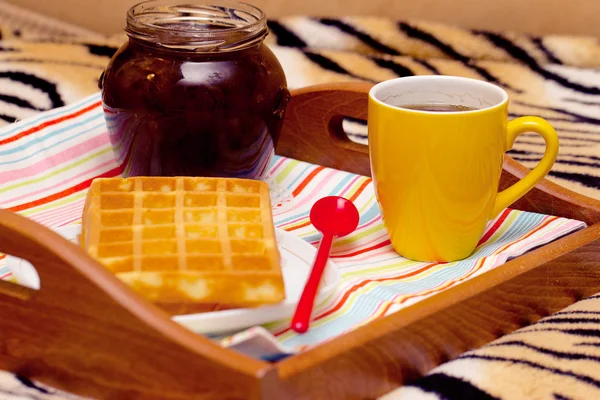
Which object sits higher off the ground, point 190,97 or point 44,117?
point 190,97

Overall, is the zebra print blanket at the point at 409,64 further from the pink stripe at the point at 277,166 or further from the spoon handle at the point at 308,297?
the spoon handle at the point at 308,297

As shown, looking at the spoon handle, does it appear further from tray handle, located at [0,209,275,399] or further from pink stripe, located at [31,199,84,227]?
pink stripe, located at [31,199,84,227]

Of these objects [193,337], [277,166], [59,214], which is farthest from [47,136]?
[193,337]

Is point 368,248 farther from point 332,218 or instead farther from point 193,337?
point 193,337

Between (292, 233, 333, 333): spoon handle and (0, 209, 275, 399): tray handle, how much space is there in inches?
3.8

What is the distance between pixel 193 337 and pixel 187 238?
148mm

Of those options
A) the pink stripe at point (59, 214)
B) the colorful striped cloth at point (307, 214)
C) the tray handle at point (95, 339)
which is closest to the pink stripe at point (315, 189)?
the colorful striped cloth at point (307, 214)

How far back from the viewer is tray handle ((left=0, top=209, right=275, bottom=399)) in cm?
47

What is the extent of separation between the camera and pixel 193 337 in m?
0.48

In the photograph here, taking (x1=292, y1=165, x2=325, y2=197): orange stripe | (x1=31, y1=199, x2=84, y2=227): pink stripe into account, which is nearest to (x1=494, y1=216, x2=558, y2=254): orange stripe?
(x1=292, y1=165, x2=325, y2=197): orange stripe

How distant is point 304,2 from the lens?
1.43m

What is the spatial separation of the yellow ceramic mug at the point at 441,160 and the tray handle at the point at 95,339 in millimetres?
251

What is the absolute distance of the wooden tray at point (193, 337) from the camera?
1.58 feet

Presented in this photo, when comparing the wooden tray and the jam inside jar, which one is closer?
the wooden tray
